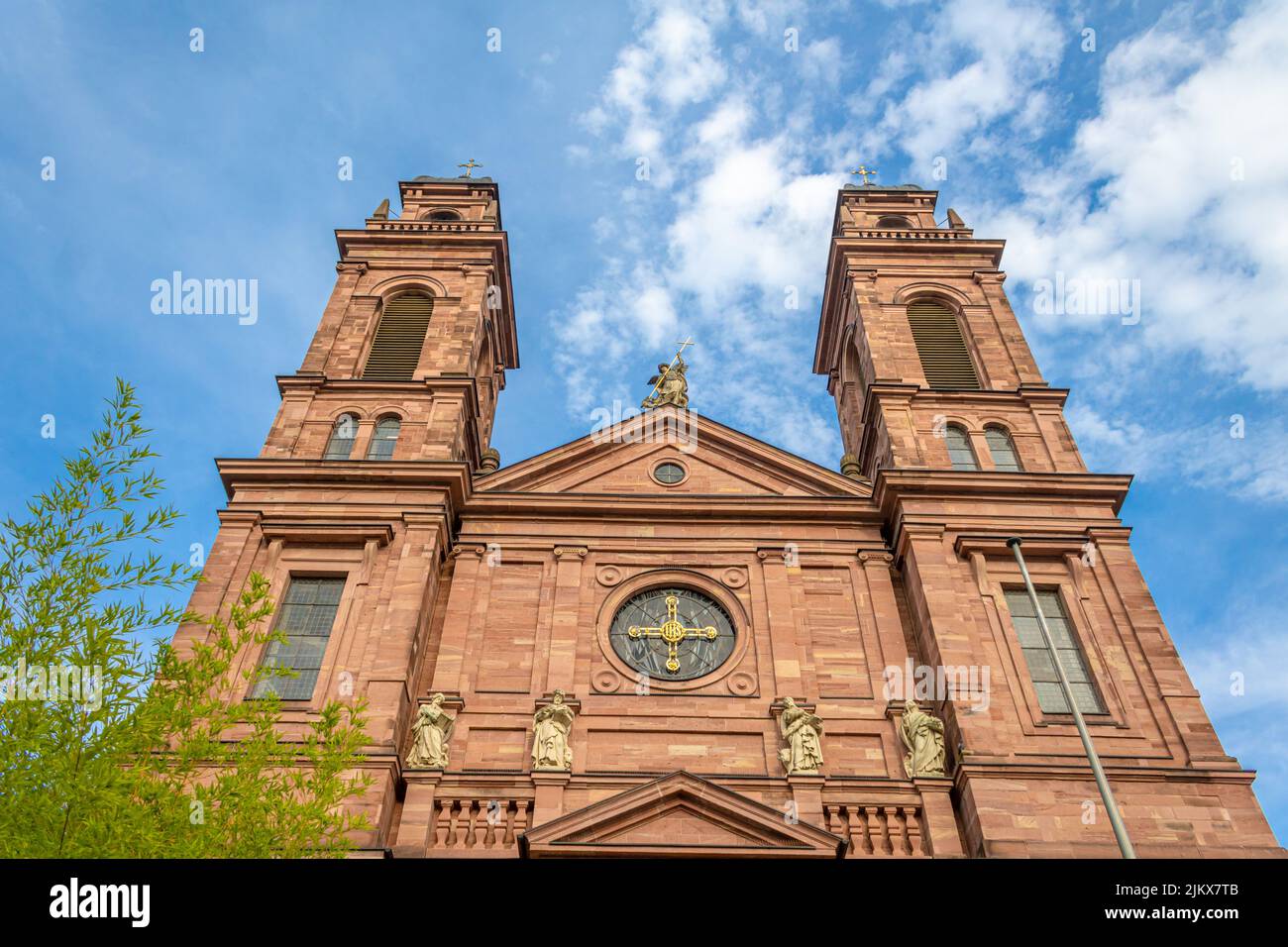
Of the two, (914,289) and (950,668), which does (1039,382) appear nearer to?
(914,289)

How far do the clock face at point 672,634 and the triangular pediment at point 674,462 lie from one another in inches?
111

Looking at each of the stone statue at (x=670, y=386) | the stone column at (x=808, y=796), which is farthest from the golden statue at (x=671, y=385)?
the stone column at (x=808, y=796)

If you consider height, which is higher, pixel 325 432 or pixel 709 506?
pixel 325 432

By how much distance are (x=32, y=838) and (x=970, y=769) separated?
521 inches

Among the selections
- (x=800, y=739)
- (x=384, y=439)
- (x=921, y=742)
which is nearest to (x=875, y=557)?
(x=921, y=742)

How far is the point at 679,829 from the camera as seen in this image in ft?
54.5

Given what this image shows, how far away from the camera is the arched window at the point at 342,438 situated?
24.0 m

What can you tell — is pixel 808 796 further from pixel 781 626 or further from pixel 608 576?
pixel 608 576

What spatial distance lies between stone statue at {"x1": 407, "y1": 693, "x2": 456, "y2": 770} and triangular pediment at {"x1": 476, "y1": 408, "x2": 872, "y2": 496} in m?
6.43

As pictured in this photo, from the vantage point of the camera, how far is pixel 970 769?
17047 mm

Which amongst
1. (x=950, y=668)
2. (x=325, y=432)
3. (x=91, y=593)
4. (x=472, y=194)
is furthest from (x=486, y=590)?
(x=472, y=194)

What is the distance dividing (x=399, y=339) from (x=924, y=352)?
13651 mm

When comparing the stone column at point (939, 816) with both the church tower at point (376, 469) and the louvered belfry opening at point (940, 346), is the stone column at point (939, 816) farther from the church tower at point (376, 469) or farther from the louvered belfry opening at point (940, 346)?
the louvered belfry opening at point (940, 346)

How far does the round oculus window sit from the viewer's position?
2445 cm
